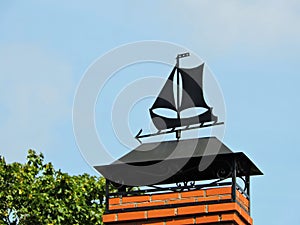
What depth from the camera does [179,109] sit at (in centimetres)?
1102

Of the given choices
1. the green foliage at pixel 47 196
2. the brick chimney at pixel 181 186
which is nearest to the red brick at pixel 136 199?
the brick chimney at pixel 181 186

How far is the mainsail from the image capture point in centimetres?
1094

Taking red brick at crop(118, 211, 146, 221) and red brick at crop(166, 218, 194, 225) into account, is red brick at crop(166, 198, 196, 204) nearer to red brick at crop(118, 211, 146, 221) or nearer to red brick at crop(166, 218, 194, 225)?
red brick at crop(166, 218, 194, 225)

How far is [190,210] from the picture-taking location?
1039cm

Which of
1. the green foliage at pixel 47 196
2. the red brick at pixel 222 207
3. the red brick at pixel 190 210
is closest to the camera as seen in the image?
the red brick at pixel 222 207

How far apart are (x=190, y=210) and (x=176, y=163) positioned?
0.77m

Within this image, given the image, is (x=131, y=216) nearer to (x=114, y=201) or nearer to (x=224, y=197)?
(x=114, y=201)

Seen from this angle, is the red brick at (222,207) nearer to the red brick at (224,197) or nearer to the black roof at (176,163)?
the red brick at (224,197)

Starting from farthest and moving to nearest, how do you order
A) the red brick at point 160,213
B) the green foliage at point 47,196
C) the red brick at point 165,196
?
the green foliage at point 47,196 < the red brick at point 165,196 < the red brick at point 160,213

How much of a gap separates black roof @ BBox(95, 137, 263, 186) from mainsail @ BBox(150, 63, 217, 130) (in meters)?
0.26

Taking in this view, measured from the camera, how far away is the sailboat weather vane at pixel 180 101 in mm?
10914

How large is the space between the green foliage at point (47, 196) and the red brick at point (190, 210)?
10.1m

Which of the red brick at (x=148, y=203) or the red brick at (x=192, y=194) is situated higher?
the red brick at (x=192, y=194)

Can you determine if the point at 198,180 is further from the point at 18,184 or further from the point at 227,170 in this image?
the point at 18,184
